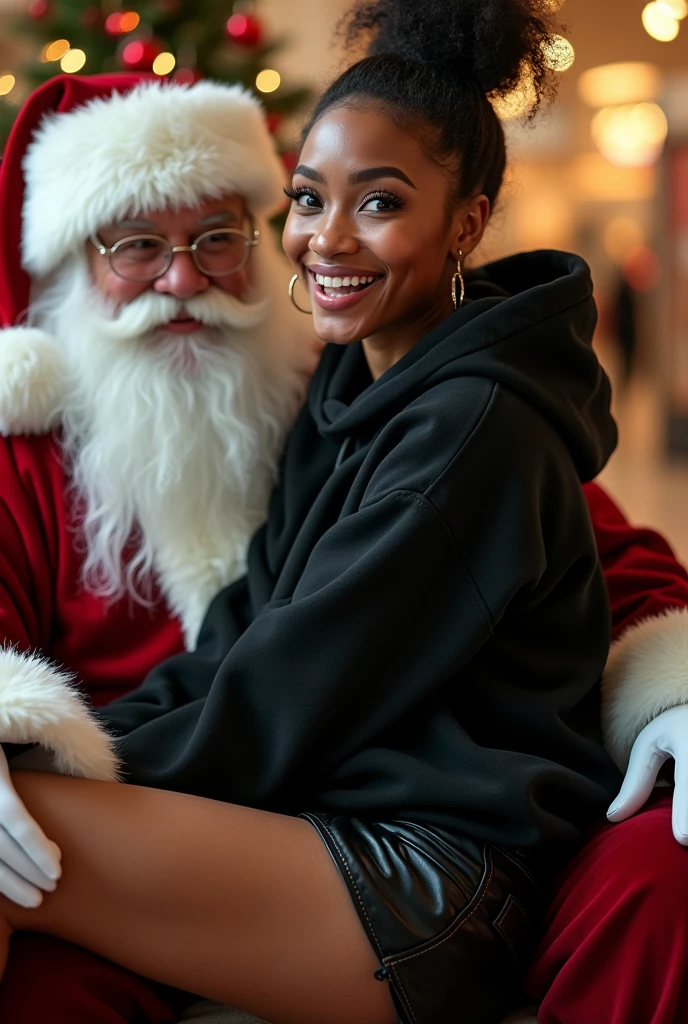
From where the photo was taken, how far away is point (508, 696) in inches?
60.3

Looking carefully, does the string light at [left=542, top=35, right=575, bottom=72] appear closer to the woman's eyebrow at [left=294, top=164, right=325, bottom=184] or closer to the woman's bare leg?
the woman's eyebrow at [left=294, top=164, right=325, bottom=184]

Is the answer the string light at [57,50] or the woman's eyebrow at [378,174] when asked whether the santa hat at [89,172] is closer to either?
the woman's eyebrow at [378,174]

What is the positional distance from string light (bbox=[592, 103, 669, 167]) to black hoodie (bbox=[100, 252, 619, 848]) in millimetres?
9364

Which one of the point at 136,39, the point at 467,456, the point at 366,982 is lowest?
the point at 366,982

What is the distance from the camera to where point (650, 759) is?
1.54 meters

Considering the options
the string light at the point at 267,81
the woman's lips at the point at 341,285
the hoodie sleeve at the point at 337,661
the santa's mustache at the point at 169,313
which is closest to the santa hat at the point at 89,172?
the santa's mustache at the point at 169,313

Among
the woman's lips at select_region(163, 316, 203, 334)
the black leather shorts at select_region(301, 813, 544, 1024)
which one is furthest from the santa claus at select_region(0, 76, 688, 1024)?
the black leather shorts at select_region(301, 813, 544, 1024)

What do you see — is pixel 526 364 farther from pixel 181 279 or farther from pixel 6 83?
pixel 6 83

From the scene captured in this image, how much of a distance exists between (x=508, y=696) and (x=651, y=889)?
12.3 inches

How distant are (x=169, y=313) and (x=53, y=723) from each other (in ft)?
2.67

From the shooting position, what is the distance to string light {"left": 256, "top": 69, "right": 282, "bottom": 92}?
329 centimetres

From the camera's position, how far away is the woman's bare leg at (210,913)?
4.50 ft

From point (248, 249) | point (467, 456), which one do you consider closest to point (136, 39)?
point (248, 249)

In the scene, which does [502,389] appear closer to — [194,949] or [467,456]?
[467,456]
